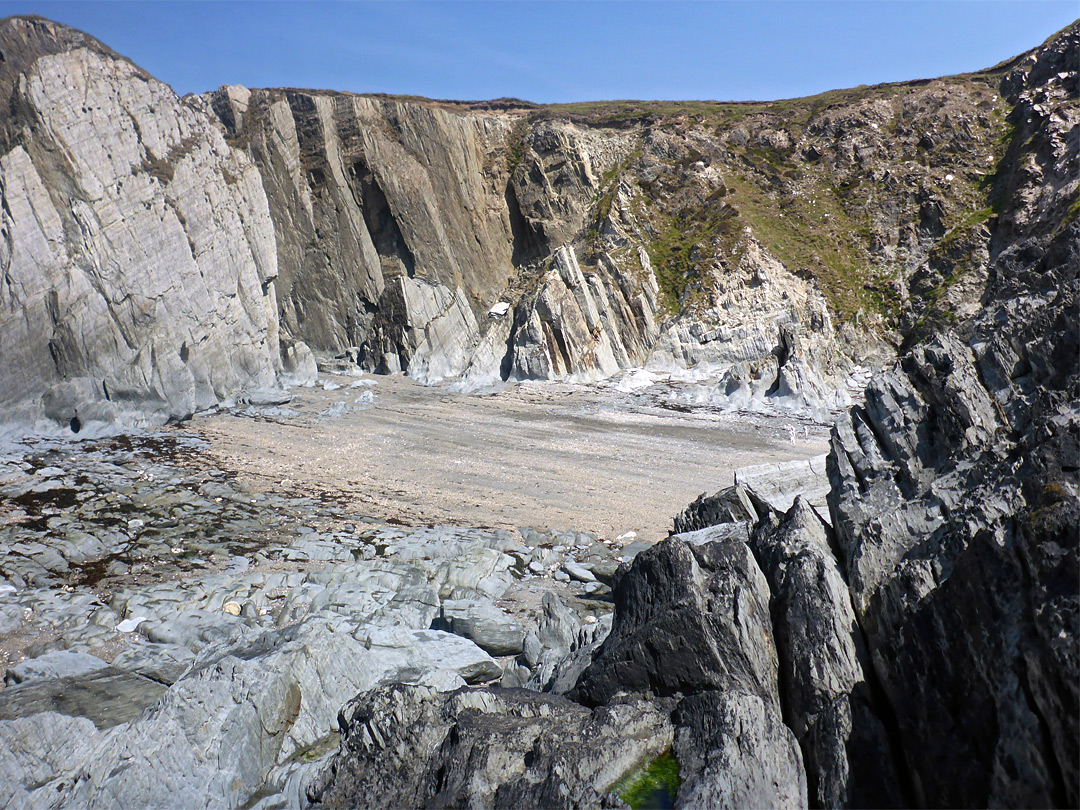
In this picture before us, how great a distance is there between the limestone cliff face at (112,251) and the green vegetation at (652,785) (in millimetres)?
26828

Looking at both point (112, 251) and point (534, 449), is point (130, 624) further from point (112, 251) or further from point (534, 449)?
point (112, 251)

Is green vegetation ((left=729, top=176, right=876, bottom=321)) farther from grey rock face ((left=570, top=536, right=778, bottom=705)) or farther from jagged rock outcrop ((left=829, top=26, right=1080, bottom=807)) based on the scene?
grey rock face ((left=570, top=536, right=778, bottom=705))

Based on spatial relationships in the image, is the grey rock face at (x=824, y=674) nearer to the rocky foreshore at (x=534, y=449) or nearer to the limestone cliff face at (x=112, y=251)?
the rocky foreshore at (x=534, y=449)

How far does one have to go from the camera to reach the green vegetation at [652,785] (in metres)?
4.76

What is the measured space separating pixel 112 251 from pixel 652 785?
33.6 meters

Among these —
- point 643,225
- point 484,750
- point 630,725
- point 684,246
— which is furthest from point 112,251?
point 684,246

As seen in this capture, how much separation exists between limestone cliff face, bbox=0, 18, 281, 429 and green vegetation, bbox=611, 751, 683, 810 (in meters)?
26.8

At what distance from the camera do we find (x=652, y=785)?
4941 millimetres

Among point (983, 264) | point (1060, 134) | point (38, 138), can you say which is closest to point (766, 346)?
point (983, 264)

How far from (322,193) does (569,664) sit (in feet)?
148

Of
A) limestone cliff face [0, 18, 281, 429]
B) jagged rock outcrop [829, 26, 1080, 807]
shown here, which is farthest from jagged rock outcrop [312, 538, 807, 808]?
limestone cliff face [0, 18, 281, 429]

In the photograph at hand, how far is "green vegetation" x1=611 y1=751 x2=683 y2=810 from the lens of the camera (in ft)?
15.6

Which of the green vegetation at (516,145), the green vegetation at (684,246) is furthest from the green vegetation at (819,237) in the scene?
the green vegetation at (516,145)

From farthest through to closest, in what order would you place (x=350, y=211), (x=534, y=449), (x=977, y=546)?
(x=350, y=211) < (x=534, y=449) < (x=977, y=546)
